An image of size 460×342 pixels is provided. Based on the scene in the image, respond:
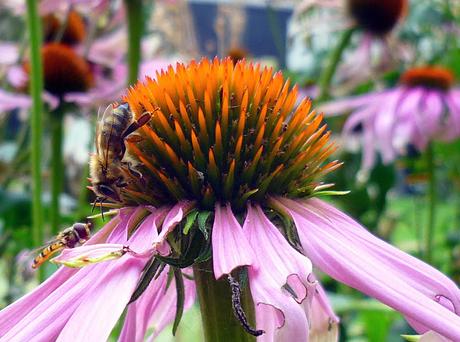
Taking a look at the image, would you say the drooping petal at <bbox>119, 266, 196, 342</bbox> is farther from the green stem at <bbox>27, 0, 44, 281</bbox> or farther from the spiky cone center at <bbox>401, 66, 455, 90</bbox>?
the spiky cone center at <bbox>401, 66, 455, 90</bbox>

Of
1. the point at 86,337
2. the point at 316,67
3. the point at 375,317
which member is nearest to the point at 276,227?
the point at 86,337

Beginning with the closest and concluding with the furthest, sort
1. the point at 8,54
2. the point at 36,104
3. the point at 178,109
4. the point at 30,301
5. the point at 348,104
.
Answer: the point at 30,301
the point at 178,109
the point at 36,104
the point at 8,54
the point at 348,104

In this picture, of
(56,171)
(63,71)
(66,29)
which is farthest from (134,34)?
(66,29)

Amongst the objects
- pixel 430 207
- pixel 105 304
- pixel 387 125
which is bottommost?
pixel 430 207

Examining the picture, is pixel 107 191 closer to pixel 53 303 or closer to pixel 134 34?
pixel 53 303

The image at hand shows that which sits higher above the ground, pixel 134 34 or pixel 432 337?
pixel 134 34

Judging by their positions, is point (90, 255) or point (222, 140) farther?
point (222, 140)

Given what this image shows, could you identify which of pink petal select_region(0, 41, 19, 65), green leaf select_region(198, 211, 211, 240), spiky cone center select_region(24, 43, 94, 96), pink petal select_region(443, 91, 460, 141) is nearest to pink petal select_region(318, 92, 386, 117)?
pink petal select_region(443, 91, 460, 141)

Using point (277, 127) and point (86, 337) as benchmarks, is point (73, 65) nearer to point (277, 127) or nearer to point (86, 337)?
point (277, 127)

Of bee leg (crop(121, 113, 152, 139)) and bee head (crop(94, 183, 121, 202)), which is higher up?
bee leg (crop(121, 113, 152, 139))
